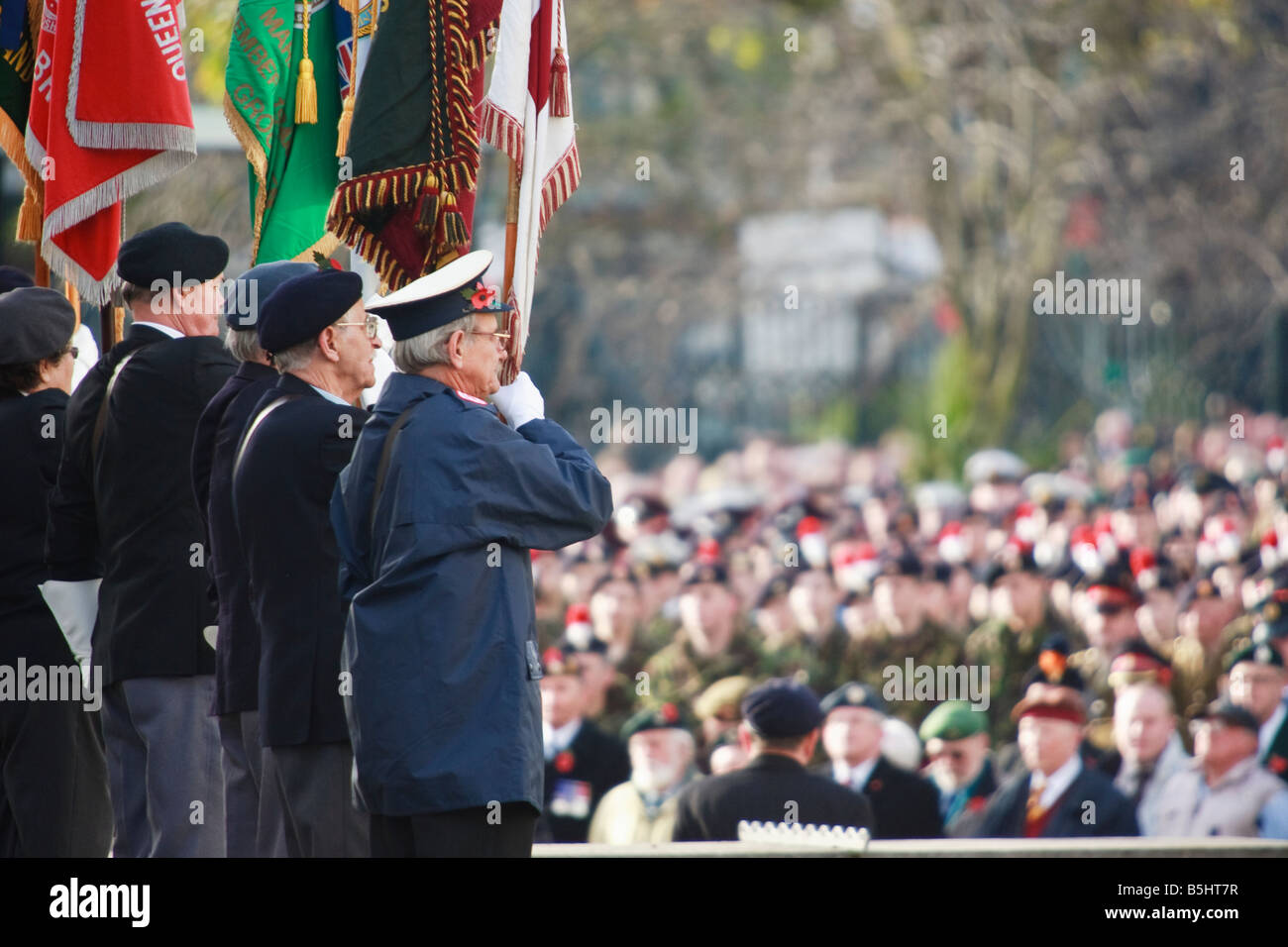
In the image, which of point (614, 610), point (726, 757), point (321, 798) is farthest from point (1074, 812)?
point (321, 798)

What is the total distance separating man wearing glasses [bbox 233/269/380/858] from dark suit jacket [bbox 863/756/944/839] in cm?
331

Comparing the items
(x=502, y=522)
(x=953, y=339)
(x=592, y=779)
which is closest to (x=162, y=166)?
(x=502, y=522)

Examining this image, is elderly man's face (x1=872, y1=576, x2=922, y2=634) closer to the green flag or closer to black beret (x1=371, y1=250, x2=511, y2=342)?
the green flag

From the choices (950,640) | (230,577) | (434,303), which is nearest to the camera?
(434,303)

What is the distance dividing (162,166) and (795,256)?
Result: 723 inches

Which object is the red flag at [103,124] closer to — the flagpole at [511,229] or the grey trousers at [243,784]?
the flagpole at [511,229]

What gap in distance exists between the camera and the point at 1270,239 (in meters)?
19.2

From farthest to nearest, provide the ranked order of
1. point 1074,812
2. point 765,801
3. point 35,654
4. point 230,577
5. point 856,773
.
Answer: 1. point 856,773
2. point 1074,812
3. point 765,801
4. point 35,654
5. point 230,577

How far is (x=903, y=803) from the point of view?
759cm

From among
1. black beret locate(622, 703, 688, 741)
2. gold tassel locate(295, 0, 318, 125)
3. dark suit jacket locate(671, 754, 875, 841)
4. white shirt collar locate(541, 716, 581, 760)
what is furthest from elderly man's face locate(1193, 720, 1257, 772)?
gold tassel locate(295, 0, 318, 125)

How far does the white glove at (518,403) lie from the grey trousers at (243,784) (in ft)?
3.25

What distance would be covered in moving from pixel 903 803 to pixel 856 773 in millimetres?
Result: 227

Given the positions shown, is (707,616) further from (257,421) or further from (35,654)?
(257,421)

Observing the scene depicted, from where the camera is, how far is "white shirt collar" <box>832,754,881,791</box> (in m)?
7.67
